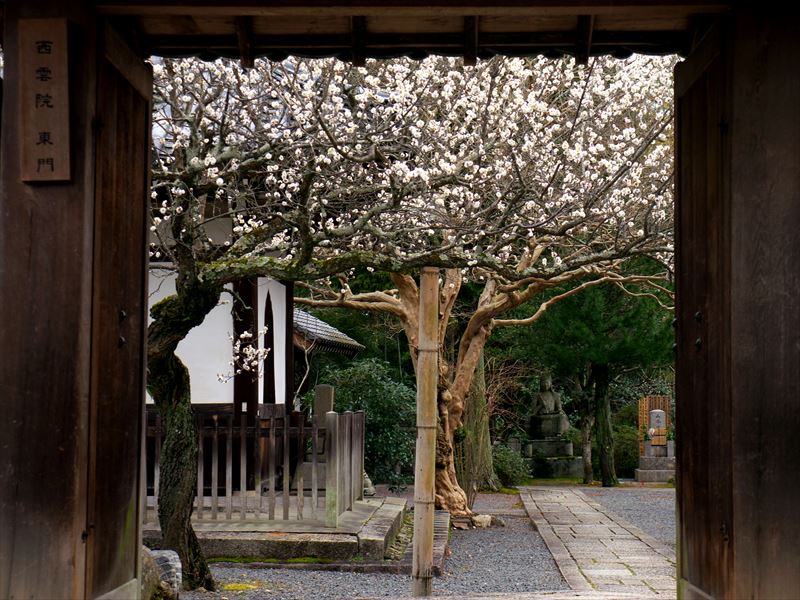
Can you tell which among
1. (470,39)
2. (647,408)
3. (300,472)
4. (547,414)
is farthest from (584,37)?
(547,414)

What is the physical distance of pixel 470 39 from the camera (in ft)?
13.9

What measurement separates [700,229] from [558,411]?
24971mm

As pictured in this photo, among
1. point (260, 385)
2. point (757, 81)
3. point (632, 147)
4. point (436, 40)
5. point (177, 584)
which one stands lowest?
point (177, 584)

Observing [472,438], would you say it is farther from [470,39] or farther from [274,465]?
[470,39]

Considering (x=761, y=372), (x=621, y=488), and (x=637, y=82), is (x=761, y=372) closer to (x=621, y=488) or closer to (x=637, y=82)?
(x=637, y=82)

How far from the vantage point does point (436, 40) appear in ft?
14.4

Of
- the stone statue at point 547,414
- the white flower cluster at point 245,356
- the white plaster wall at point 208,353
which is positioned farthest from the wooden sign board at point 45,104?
the stone statue at point 547,414

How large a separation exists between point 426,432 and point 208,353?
490cm

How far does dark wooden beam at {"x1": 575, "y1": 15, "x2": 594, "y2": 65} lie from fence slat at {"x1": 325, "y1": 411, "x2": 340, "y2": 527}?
703 cm

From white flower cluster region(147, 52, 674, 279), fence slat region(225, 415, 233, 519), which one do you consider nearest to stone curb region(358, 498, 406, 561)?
fence slat region(225, 415, 233, 519)

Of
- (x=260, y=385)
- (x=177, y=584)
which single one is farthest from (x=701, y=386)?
(x=260, y=385)

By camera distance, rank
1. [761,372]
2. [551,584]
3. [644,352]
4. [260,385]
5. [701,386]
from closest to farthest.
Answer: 1. [761,372]
2. [701,386]
3. [551,584]
4. [260,385]
5. [644,352]

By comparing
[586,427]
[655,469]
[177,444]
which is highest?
[177,444]

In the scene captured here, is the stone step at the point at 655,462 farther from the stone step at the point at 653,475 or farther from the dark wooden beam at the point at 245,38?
the dark wooden beam at the point at 245,38
